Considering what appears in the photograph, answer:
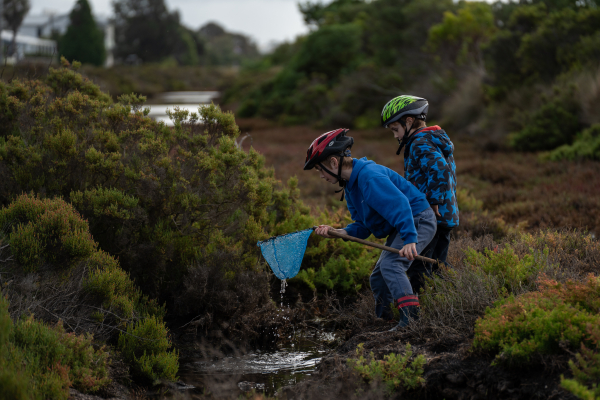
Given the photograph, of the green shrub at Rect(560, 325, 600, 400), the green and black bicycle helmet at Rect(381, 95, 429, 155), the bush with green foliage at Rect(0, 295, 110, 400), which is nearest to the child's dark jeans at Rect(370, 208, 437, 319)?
the green and black bicycle helmet at Rect(381, 95, 429, 155)

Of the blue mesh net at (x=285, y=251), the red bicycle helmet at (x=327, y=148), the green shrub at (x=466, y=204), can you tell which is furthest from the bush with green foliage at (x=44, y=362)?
the green shrub at (x=466, y=204)

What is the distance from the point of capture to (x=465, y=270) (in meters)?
4.12

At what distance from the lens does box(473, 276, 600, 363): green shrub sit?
3084 mm

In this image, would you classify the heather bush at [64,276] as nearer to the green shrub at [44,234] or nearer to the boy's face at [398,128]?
the green shrub at [44,234]

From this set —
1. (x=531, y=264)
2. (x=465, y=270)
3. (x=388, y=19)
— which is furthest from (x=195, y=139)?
(x=388, y=19)

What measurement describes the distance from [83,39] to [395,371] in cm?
6090

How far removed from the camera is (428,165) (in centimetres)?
422

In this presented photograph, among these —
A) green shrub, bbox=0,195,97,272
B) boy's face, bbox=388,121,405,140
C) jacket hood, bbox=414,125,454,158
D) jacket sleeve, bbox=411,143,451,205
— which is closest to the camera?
green shrub, bbox=0,195,97,272

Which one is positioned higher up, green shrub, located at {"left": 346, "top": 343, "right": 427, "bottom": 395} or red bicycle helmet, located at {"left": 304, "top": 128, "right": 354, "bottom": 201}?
red bicycle helmet, located at {"left": 304, "top": 128, "right": 354, "bottom": 201}

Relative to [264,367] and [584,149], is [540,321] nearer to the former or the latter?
[264,367]

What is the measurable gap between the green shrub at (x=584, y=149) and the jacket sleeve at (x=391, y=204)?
28.8 ft

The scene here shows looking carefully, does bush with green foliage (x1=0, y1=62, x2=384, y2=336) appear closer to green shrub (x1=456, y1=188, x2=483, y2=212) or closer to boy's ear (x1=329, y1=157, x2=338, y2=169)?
boy's ear (x1=329, y1=157, x2=338, y2=169)

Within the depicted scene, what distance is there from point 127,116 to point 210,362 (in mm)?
2566

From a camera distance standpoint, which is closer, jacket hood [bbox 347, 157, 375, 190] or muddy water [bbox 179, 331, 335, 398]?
muddy water [bbox 179, 331, 335, 398]
